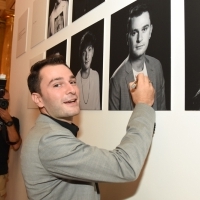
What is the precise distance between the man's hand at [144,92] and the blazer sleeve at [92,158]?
145mm

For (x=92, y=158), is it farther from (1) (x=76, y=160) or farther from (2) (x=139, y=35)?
(2) (x=139, y=35)

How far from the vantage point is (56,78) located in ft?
3.32

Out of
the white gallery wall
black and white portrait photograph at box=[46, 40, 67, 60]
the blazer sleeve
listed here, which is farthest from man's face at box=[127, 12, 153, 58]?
black and white portrait photograph at box=[46, 40, 67, 60]

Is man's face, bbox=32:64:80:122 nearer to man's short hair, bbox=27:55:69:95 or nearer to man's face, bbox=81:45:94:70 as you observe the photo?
man's short hair, bbox=27:55:69:95

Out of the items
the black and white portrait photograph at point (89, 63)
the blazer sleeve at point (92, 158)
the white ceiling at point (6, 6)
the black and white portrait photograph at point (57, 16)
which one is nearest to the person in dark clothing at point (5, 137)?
the black and white portrait photograph at point (57, 16)

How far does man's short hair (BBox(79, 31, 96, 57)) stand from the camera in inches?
51.4

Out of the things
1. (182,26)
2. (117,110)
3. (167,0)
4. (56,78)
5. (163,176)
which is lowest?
(163,176)

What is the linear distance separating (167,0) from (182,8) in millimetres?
86

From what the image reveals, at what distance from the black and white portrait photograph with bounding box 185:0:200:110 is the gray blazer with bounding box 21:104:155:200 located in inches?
5.9

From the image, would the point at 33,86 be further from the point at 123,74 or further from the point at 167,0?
the point at 167,0

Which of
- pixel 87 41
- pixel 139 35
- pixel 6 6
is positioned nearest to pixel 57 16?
pixel 87 41

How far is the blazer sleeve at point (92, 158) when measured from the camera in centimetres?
76

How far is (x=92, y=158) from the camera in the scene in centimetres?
76

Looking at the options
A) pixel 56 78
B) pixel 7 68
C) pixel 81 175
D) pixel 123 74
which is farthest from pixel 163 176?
pixel 7 68
